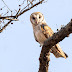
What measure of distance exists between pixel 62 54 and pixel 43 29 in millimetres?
937

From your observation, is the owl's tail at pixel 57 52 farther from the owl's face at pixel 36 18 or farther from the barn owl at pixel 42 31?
the owl's face at pixel 36 18

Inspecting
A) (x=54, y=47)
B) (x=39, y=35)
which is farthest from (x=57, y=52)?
(x=39, y=35)

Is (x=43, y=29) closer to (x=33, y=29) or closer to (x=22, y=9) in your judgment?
(x=33, y=29)

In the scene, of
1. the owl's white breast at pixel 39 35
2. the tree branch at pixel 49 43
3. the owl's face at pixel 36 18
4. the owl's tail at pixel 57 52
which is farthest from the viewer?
the owl's face at pixel 36 18

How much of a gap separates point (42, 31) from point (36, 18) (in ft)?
2.25

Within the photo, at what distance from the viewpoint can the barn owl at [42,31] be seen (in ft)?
20.0

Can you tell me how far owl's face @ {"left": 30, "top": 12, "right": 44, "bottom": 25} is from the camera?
6.74 metres

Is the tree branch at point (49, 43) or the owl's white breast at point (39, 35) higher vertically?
the owl's white breast at point (39, 35)

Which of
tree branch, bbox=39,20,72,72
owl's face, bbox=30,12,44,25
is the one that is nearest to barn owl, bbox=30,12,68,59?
owl's face, bbox=30,12,44,25

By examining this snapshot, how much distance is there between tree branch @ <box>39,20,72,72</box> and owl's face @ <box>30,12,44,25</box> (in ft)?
6.71

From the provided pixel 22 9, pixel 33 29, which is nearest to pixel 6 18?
pixel 22 9

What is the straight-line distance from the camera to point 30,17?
23.1ft

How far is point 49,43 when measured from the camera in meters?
4.44

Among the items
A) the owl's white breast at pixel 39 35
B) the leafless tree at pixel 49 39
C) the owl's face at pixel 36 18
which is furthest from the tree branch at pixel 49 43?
the owl's face at pixel 36 18
